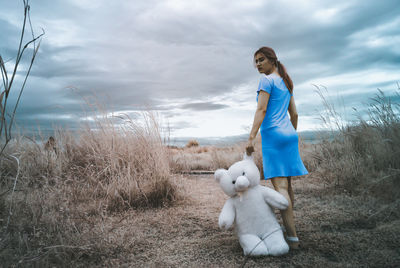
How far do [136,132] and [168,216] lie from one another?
54.7 inches

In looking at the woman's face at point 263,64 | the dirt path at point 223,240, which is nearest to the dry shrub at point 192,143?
the dirt path at point 223,240

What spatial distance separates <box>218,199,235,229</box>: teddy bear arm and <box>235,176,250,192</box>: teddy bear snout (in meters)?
0.20

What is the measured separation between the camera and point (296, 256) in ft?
7.00

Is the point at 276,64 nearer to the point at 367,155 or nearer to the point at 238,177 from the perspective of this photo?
the point at 238,177

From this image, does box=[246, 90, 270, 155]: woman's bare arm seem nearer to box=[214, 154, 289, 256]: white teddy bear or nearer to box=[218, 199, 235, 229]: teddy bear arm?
box=[214, 154, 289, 256]: white teddy bear

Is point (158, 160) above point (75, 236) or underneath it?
above

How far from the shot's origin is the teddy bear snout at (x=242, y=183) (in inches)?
81.9


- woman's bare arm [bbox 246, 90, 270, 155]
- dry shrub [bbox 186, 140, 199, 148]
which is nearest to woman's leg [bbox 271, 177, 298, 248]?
woman's bare arm [bbox 246, 90, 270, 155]

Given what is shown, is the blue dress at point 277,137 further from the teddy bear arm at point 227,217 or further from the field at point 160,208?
the field at point 160,208

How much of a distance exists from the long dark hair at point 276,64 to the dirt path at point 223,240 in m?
1.38

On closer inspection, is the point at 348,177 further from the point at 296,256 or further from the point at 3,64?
the point at 3,64

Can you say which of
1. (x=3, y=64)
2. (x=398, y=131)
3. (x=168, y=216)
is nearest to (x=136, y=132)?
(x=168, y=216)

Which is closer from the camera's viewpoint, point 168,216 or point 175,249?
point 175,249

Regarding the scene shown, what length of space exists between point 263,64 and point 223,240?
161cm
